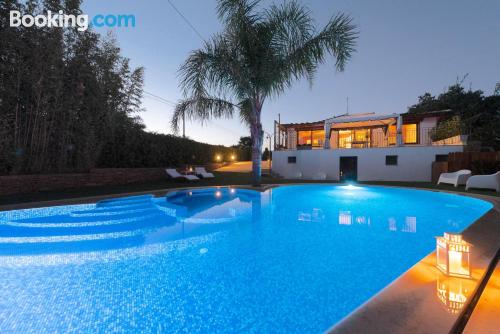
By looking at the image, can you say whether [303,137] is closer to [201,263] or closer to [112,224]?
[112,224]

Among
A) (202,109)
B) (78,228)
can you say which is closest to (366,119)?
(202,109)

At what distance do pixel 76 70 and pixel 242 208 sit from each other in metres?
7.96

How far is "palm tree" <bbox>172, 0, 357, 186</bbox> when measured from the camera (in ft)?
27.0

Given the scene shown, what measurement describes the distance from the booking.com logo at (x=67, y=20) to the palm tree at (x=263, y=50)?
13.3 ft

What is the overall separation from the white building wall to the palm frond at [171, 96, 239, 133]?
7295mm

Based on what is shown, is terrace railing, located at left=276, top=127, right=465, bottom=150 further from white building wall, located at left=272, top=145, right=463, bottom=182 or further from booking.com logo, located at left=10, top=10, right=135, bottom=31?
booking.com logo, located at left=10, top=10, right=135, bottom=31

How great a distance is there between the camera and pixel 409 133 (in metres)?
16.8

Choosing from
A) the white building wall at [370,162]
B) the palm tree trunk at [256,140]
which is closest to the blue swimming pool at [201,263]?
the palm tree trunk at [256,140]

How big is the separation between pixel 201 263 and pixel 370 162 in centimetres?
1332

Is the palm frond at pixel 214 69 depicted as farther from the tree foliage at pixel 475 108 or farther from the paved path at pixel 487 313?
the tree foliage at pixel 475 108

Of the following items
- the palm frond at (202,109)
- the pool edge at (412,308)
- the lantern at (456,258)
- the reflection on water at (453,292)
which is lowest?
the reflection on water at (453,292)

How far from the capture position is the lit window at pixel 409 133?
1659cm

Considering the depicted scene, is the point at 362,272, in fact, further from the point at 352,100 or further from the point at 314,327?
the point at 352,100

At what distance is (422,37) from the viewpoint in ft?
44.8
